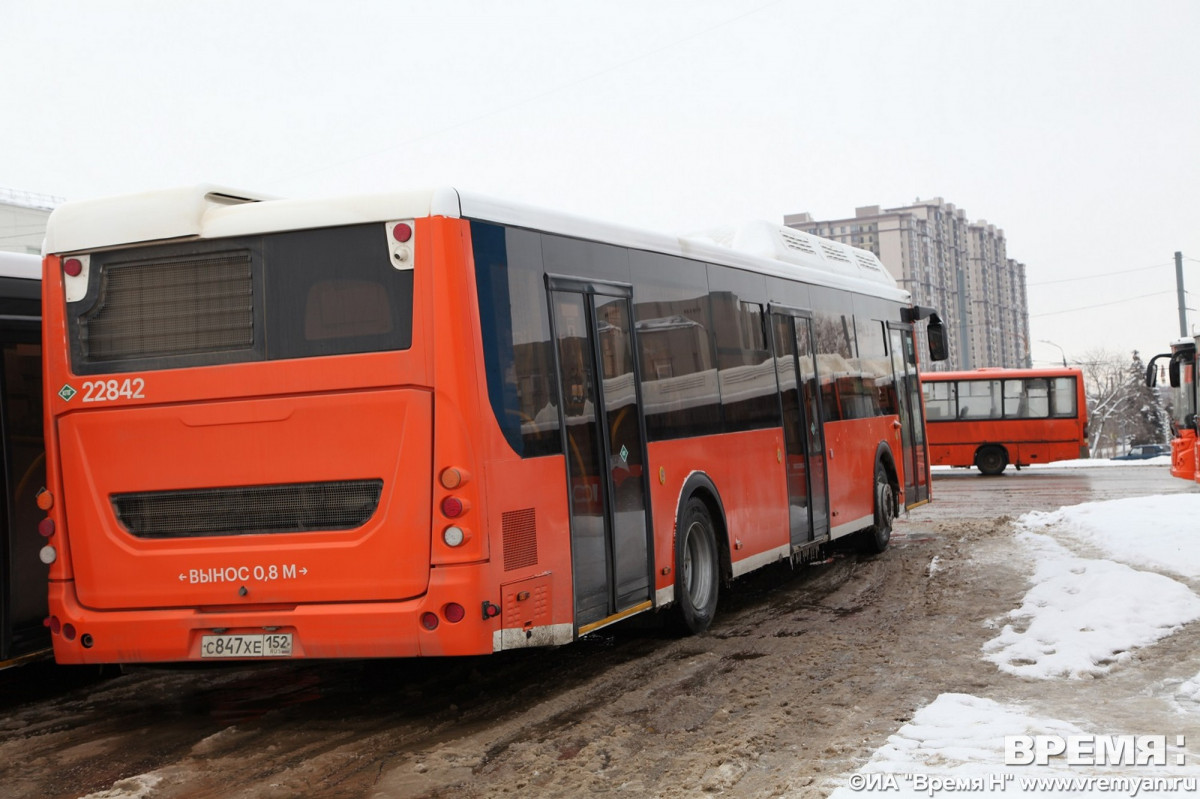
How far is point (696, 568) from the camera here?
984 cm

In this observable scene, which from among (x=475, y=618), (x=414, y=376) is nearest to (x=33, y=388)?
(x=414, y=376)

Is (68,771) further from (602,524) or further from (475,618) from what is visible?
(602,524)

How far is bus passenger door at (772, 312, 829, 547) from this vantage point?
11984 millimetres

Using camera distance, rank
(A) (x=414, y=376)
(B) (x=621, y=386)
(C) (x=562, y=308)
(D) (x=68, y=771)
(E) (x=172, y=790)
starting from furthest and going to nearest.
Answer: (B) (x=621, y=386) < (C) (x=562, y=308) < (A) (x=414, y=376) < (D) (x=68, y=771) < (E) (x=172, y=790)

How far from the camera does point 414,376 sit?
673cm

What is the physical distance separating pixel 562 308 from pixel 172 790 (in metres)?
3.59

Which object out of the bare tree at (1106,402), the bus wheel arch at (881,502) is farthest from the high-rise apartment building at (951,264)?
the bus wheel arch at (881,502)

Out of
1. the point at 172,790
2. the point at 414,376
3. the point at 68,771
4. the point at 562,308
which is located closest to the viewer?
the point at 172,790

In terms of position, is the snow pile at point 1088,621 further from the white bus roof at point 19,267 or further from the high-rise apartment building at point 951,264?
the high-rise apartment building at point 951,264

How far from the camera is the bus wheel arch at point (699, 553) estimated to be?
938 centimetres

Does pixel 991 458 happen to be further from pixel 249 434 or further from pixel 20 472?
pixel 249 434

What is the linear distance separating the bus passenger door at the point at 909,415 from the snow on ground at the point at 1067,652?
4.89 feet

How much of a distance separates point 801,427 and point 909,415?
200 inches

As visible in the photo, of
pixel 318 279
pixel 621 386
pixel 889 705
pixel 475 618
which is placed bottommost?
pixel 889 705
